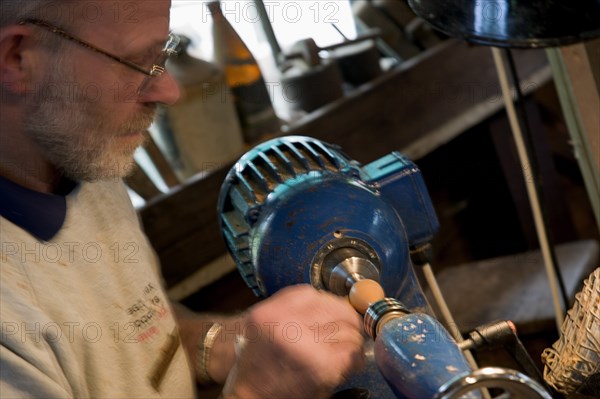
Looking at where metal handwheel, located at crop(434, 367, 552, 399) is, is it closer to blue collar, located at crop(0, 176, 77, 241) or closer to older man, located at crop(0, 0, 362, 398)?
older man, located at crop(0, 0, 362, 398)

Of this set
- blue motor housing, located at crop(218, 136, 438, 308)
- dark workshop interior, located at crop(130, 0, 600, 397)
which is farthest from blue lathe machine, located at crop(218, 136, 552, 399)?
dark workshop interior, located at crop(130, 0, 600, 397)

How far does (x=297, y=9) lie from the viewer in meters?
2.25

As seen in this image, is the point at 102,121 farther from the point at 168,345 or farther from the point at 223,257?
the point at 223,257

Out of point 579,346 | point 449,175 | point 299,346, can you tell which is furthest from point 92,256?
point 449,175

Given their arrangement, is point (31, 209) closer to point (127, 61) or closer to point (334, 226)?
point (127, 61)

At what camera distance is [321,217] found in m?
1.07

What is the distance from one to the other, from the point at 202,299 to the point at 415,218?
106 centimetres

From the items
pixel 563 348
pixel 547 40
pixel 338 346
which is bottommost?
pixel 563 348

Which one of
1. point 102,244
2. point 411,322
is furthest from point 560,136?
point 411,322

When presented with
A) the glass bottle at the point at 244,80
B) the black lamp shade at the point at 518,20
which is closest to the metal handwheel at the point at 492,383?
the black lamp shade at the point at 518,20

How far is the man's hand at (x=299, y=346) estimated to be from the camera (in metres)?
0.90

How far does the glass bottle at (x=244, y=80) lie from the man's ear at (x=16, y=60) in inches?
40.3

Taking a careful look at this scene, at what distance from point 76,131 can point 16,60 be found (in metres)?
0.12

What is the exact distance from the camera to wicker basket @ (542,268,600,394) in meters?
0.90
